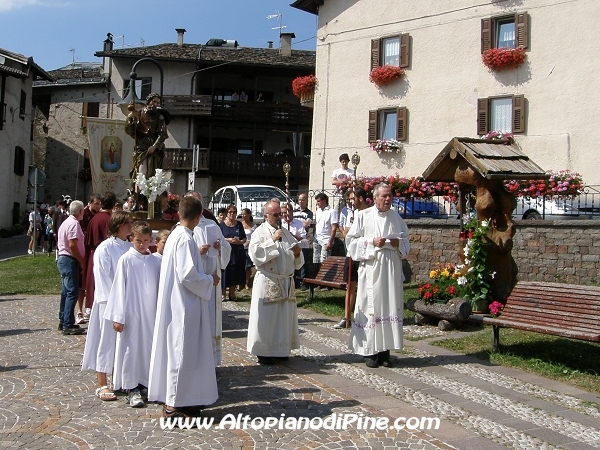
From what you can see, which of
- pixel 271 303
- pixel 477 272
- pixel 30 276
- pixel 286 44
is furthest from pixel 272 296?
pixel 286 44

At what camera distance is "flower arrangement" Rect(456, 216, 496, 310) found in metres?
10.6

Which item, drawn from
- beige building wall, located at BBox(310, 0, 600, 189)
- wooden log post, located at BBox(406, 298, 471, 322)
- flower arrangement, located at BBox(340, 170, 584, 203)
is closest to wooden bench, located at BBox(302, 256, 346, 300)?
wooden log post, located at BBox(406, 298, 471, 322)

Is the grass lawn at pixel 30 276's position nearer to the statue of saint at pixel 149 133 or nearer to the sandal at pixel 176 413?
the statue of saint at pixel 149 133

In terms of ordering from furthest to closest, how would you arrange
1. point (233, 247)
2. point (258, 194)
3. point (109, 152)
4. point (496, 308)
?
point (258, 194), point (109, 152), point (233, 247), point (496, 308)

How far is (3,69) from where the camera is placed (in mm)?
34750

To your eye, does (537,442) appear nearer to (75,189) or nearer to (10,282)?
(10,282)

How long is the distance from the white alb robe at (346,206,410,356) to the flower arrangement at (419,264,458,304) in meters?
2.43

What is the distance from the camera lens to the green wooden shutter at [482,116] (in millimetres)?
22750

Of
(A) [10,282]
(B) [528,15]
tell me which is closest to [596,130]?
(B) [528,15]

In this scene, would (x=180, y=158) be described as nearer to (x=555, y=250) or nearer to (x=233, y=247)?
(x=233, y=247)

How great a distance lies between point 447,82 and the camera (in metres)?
23.9

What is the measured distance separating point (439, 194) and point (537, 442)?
1357 centimetres

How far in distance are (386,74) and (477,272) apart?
15533 millimetres

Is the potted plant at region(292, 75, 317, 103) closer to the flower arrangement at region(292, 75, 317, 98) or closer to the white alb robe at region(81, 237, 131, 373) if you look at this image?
the flower arrangement at region(292, 75, 317, 98)
